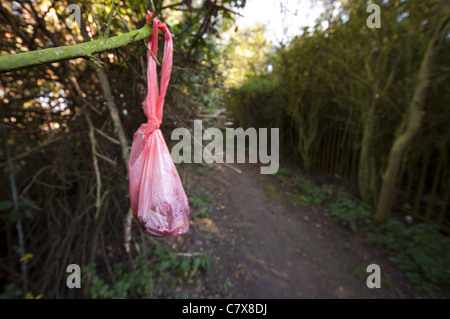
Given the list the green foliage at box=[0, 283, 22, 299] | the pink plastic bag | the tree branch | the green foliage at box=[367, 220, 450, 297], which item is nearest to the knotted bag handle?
the pink plastic bag

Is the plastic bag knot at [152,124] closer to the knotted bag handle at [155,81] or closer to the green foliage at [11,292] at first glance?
the knotted bag handle at [155,81]

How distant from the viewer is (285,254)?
2.89m

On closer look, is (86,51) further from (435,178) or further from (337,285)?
(435,178)

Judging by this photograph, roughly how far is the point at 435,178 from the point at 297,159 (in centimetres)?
325

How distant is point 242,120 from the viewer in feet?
26.3

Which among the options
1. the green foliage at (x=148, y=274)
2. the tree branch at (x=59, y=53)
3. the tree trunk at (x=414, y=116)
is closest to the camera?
the tree branch at (x=59, y=53)

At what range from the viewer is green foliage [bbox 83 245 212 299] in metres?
1.75

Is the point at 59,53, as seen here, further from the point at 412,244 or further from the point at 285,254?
the point at 412,244

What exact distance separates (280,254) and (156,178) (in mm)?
2593

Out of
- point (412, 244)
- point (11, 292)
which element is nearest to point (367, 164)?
point (412, 244)

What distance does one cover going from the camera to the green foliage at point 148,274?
1747 millimetres

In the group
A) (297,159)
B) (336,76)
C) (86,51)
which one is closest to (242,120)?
(297,159)

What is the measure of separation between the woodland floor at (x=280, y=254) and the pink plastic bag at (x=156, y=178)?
839 mm

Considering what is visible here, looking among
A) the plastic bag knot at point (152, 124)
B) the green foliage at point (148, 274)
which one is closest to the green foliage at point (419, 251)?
the green foliage at point (148, 274)
